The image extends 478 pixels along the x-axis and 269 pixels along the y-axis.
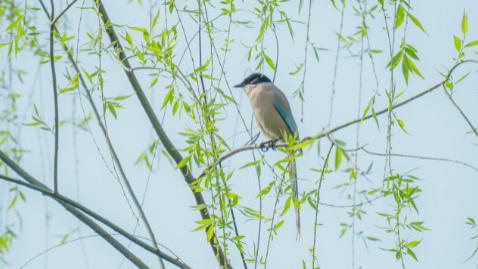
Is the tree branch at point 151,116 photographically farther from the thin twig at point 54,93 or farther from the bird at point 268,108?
the bird at point 268,108

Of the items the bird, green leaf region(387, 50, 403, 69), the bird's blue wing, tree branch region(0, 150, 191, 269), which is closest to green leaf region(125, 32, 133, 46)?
tree branch region(0, 150, 191, 269)

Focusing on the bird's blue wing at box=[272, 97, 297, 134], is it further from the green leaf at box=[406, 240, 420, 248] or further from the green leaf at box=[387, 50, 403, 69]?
the green leaf at box=[387, 50, 403, 69]

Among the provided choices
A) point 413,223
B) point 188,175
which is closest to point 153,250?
point 188,175

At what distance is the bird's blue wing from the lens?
572 cm

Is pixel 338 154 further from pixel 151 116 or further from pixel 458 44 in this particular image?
pixel 151 116

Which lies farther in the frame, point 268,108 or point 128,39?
point 268,108

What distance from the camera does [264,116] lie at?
569 cm

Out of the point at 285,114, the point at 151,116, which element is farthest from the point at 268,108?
the point at 151,116

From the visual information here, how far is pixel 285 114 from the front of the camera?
18.8 feet

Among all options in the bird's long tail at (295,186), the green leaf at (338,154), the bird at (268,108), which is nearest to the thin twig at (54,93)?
the bird's long tail at (295,186)

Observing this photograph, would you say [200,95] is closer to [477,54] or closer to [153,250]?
[153,250]

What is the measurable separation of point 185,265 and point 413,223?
93cm

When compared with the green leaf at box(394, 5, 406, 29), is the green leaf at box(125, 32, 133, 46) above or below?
above

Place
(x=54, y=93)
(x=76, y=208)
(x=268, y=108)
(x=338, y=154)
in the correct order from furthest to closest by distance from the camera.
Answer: (x=268, y=108) → (x=76, y=208) → (x=54, y=93) → (x=338, y=154)
